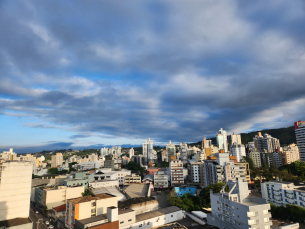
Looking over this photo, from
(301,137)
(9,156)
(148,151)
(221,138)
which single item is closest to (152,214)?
(9,156)

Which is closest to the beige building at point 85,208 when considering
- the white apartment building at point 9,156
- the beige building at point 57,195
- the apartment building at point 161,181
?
the beige building at point 57,195

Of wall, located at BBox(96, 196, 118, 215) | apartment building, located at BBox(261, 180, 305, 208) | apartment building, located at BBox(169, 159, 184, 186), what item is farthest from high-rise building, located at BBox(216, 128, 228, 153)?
wall, located at BBox(96, 196, 118, 215)

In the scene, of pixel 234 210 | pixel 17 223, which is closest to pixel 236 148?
pixel 234 210

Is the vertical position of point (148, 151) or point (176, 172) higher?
point (148, 151)

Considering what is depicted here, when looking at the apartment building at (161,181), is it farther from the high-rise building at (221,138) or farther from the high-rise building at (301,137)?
the high-rise building at (221,138)

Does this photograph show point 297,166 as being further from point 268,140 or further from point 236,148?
point 268,140

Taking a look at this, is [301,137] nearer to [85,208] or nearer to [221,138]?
[221,138]
